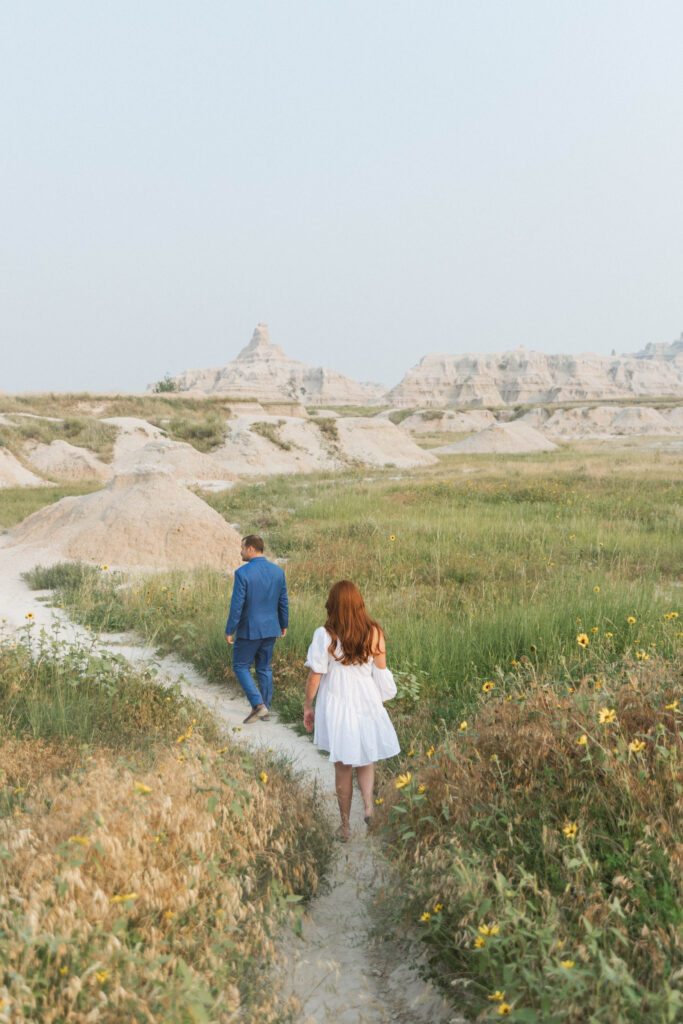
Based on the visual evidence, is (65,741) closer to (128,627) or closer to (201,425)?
(128,627)

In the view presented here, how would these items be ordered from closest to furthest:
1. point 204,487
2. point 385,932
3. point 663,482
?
1. point 385,932
2. point 663,482
3. point 204,487

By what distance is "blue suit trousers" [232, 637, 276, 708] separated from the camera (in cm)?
575

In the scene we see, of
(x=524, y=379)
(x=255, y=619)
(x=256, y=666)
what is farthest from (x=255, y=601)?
(x=524, y=379)

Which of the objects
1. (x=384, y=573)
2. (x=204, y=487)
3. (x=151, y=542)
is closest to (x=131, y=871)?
(x=384, y=573)

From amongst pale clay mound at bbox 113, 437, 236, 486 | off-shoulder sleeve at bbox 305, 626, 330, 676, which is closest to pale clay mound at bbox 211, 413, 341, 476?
pale clay mound at bbox 113, 437, 236, 486

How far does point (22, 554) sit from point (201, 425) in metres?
25.7

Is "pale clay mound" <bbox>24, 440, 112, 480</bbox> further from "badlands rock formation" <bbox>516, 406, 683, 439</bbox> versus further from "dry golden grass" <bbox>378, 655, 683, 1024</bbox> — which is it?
"badlands rock formation" <bbox>516, 406, 683, 439</bbox>

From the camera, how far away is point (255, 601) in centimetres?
571

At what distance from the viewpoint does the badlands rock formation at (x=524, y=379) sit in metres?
142

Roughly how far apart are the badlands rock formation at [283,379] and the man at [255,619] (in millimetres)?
152829

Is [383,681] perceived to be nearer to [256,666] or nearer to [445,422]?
[256,666]

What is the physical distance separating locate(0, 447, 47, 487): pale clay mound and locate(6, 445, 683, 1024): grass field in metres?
15.1

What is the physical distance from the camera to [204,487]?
2339cm

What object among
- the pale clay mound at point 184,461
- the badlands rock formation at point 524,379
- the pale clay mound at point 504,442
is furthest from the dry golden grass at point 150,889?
the badlands rock formation at point 524,379
